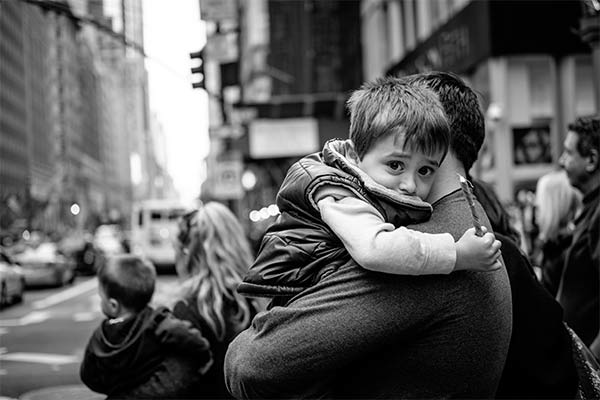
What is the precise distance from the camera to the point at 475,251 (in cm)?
216

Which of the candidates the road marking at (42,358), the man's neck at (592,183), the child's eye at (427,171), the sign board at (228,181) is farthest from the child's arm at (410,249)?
the sign board at (228,181)

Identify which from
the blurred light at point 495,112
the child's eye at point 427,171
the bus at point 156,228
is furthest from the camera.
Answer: the bus at point 156,228

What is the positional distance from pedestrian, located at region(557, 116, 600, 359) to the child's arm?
2.58 meters

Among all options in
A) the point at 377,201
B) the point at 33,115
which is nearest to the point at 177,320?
the point at 377,201

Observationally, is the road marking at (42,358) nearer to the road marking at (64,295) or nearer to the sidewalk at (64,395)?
the sidewalk at (64,395)

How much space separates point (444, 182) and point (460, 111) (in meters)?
0.30

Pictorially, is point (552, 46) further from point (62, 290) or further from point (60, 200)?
point (60, 200)

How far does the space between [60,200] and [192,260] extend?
13101cm

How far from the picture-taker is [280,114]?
141 feet

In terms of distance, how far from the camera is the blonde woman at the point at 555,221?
5.45 meters

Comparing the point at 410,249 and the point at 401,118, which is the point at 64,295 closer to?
the point at 401,118

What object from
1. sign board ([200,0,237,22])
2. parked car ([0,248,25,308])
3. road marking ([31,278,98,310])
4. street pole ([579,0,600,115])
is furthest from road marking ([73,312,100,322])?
street pole ([579,0,600,115])

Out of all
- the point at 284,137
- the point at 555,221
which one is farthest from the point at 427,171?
the point at 284,137

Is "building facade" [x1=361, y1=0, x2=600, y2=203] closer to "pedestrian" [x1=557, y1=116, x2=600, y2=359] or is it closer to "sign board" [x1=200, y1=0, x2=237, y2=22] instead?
"sign board" [x1=200, y1=0, x2=237, y2=22]
